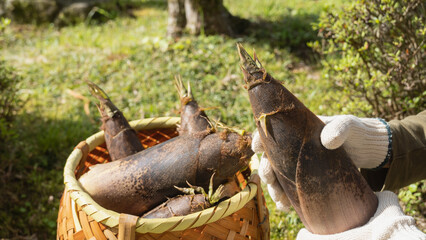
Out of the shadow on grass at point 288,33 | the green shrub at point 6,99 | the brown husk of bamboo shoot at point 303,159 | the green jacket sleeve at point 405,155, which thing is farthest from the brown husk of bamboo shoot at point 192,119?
the shadow on grass at point 288,33

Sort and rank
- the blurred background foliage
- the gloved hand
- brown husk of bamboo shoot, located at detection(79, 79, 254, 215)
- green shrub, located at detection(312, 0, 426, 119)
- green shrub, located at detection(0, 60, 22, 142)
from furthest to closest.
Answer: green shrub, located at detection(0, 60, 22, 142) → the blurred background foliage → green shrub, located at detection(312, 0, 426, 119) → brown husk of bamboo shoot, located at detection(79, 79, 254, 215) → the gloved hand

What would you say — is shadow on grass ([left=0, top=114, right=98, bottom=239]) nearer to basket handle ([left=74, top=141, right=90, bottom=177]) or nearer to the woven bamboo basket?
basket handle ([left=74, top=141, right=90, bottom=177])

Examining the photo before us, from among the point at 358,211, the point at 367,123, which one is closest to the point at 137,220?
the point at 358,211

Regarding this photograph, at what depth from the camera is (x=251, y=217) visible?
6.29ft

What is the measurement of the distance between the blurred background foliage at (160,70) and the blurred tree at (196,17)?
156 mm

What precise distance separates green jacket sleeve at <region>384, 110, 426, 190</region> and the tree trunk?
360 cm

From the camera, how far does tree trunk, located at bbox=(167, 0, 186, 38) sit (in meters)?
5.17

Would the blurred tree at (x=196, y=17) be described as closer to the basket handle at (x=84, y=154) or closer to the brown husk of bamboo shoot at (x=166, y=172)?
the basket handle at (x=84, y=154)

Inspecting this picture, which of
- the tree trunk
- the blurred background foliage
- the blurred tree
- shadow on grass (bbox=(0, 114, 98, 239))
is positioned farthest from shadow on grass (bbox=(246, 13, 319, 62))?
shadow on grass (bbox=(0, 114, 98, 239))

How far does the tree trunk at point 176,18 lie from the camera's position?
517cm

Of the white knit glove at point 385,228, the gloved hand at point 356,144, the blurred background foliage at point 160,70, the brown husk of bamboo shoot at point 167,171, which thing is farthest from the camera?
the blurred background foliage at point 160,70

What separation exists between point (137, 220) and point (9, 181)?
2057 mm

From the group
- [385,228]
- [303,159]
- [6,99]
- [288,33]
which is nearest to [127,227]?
[303,159]

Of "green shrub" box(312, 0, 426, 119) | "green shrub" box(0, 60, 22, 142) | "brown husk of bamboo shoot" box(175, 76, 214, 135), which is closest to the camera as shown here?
"brown husk of bamboo shoot" box(175, 76, 214, 135)
